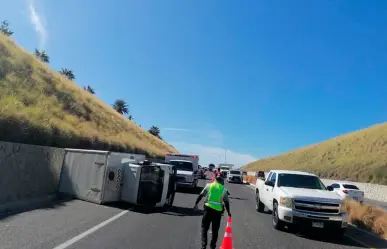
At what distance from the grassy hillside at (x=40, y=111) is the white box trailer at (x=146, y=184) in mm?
7667

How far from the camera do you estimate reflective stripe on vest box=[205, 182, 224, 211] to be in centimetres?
817

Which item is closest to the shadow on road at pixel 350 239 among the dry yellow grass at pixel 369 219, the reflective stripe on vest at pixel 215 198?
the dry yellow grass at pixel 369 219

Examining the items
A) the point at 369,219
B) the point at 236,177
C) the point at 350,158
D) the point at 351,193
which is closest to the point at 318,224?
the point at 369,219

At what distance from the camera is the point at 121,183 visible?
1512 centimetres

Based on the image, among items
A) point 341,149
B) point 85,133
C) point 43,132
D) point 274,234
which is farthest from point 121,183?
point 341,149

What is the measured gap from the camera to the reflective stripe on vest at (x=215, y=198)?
8172 mm

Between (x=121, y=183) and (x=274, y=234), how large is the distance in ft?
21.2

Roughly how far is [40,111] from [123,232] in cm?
1973

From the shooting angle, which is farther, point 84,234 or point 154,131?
point 154,131

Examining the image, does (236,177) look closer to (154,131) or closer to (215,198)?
(215,198)

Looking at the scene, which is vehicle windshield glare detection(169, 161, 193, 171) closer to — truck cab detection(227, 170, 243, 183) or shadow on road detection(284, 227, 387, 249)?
shadow on road detection(284, 227, 387, 249)

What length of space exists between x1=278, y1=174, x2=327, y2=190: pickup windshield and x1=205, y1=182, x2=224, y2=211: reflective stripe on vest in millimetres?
5526

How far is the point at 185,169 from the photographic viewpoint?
26156 millimetres

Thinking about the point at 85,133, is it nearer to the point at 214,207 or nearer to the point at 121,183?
the point at 121,183
